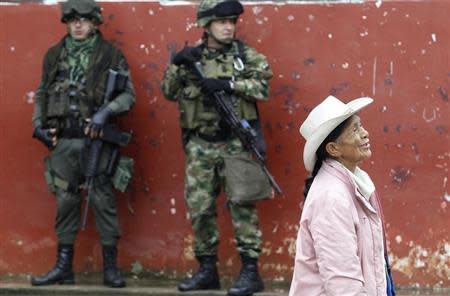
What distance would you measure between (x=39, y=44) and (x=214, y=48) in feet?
4.63

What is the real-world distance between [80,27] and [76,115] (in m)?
0.60

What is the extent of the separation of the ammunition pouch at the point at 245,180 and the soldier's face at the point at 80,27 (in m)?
1.32

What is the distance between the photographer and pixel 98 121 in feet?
27.0

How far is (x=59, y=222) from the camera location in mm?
8570

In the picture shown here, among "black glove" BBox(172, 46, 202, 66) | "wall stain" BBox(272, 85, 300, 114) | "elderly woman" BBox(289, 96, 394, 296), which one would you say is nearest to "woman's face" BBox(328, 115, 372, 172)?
"elderly woman" BBox(289, 96, 394, 296)

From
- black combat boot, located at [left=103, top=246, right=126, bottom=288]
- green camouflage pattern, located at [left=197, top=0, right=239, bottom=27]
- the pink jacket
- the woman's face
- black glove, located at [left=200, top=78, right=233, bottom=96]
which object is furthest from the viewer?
black combat boot, located at [left=103, top=246, right=126, bottom=288]

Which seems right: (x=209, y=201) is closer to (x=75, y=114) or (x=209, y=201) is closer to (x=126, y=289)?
(x=126, y=289)

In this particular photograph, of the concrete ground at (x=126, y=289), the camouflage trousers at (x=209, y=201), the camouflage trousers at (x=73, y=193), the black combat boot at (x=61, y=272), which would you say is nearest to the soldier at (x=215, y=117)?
the camouflage trousers at (x=209, y=201)

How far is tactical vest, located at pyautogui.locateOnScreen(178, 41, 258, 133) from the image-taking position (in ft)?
26.6

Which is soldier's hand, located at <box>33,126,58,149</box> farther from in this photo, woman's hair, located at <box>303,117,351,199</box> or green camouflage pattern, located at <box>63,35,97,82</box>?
woman's hair, located at <box>303,117,351,199</box>

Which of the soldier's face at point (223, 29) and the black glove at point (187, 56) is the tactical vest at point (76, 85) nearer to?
the black glove at point (187, 56)

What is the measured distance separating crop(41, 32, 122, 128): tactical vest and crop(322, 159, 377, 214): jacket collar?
368 cm

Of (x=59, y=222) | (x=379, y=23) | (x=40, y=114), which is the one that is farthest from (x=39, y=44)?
(x=379, y=23)

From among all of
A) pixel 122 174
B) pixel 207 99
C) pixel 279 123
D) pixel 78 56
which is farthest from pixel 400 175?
pixel 78 56
